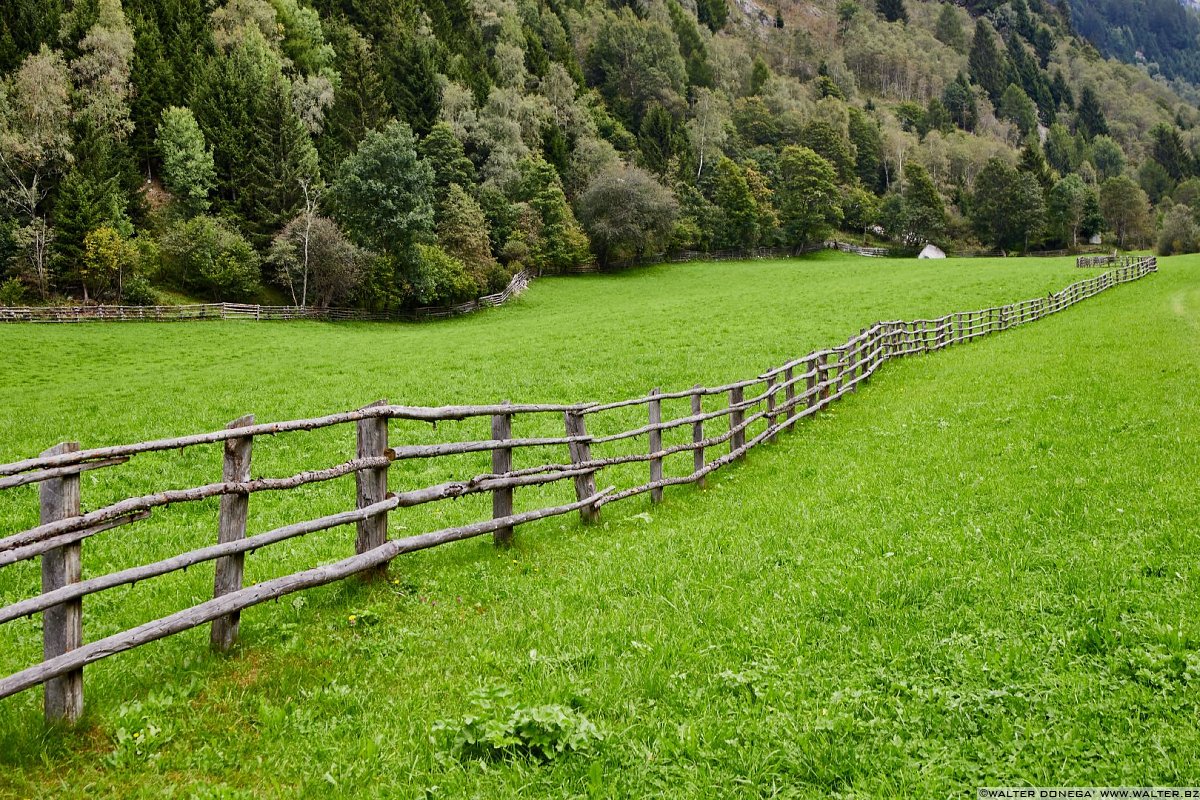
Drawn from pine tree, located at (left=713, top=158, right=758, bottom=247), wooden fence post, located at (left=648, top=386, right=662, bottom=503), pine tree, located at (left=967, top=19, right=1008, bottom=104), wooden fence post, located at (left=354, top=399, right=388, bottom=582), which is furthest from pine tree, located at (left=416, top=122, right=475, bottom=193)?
pine tree, located at (left=967, top=19, right=1008, bottom=104)

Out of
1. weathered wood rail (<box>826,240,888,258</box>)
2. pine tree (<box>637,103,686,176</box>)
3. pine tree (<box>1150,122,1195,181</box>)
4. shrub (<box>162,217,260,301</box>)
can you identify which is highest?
pine tree (<box>1150,122,1195,181</box>)

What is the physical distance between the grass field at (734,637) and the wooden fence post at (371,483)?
0.53 metres

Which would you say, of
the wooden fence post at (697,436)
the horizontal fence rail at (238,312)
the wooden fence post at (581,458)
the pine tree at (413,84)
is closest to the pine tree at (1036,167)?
the horizontal fence rail at (238,312)

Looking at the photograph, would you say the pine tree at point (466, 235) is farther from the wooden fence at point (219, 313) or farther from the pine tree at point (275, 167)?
the pine tree at point (275, 167)

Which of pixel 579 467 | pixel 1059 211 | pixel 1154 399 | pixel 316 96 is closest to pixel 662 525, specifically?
pixel 579 467

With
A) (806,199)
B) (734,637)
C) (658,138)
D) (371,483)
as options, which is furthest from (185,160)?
(806,199)

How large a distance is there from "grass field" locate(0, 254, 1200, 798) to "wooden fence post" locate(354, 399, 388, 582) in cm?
53

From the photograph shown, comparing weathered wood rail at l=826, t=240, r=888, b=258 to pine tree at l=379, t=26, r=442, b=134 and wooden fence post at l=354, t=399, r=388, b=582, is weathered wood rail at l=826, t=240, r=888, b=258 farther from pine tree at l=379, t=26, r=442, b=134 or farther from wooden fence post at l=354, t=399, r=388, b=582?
wooden fence post at l=354, t=399, r=388, b=582

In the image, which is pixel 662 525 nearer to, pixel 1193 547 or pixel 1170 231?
pixel 1193 547

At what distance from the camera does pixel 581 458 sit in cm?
930

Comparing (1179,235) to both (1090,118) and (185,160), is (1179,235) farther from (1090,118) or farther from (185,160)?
(1090,118)

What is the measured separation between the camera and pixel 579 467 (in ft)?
30.0

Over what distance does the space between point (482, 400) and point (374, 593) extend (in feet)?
42.1

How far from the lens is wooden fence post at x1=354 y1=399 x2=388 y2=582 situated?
6477 millimetres
